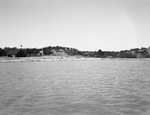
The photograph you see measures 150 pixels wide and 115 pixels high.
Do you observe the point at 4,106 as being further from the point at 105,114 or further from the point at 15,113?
the point at 105,114

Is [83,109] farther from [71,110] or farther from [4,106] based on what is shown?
[4,106]

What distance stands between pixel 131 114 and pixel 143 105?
8.30 ft

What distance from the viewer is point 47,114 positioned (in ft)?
33.8

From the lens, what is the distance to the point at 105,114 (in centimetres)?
1040

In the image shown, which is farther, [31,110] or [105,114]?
[31,110]

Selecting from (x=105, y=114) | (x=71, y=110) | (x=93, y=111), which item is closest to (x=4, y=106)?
(x=71, y=110)

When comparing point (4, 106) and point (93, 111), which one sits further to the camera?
point (4, 106)

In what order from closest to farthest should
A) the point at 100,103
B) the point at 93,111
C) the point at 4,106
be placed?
the point at 93,111, the point at 4,106, the point at 100,103

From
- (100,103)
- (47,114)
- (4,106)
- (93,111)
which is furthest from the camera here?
(100,103)

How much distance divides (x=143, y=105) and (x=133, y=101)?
125cm

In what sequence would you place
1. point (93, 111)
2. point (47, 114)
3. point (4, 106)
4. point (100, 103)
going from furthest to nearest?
point (100, 103), point (4, 106), point (93, 111), point (47, 114)

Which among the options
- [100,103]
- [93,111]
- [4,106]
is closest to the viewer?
[93,111]

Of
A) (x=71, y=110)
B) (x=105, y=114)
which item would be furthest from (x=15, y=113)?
(x=105, y=114)

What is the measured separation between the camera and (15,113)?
10461 mm
